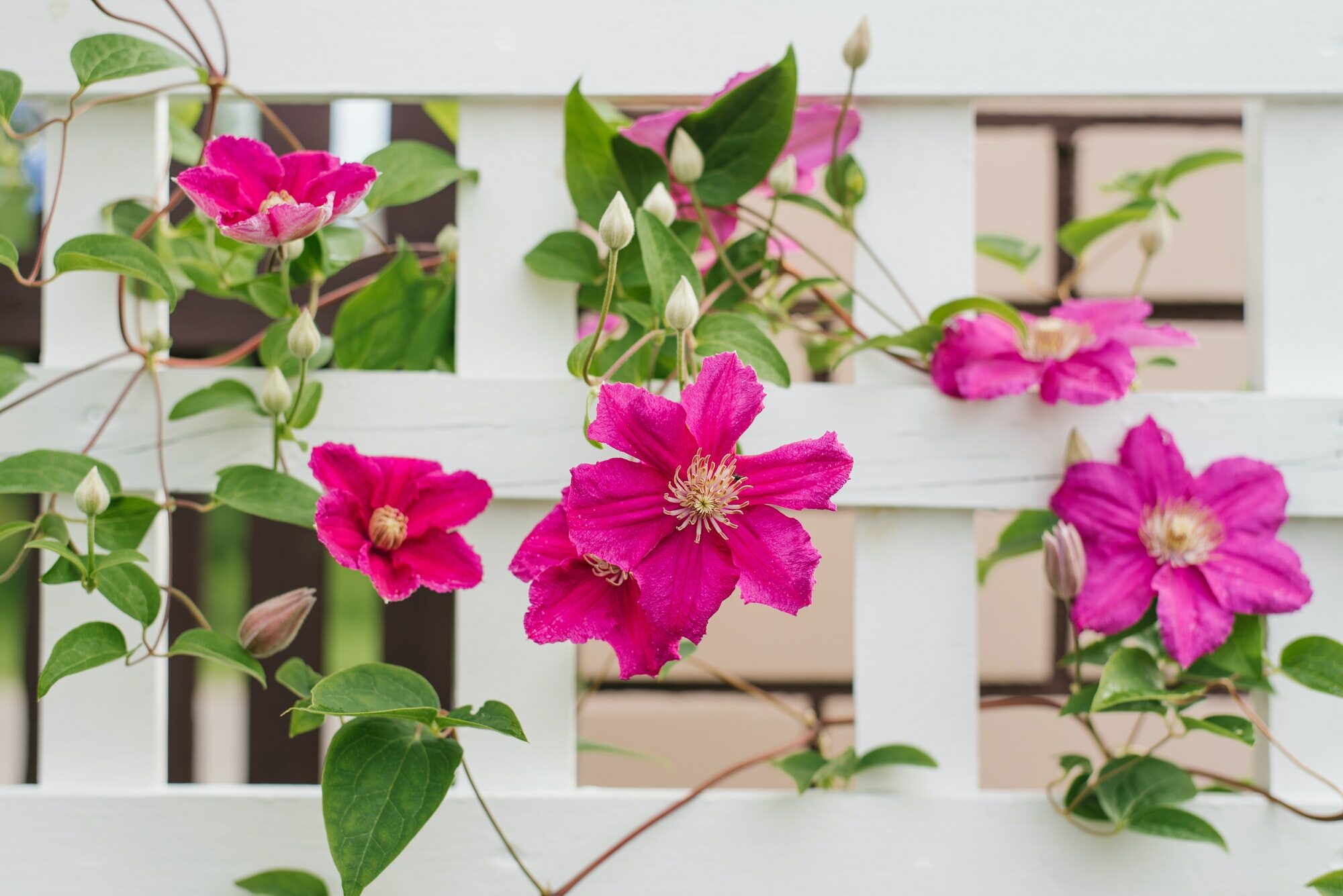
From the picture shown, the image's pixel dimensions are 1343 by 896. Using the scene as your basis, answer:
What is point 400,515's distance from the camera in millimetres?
503

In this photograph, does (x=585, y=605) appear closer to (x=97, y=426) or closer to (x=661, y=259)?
(x=661, y=259)

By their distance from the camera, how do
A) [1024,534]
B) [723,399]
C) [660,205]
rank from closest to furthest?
[723,399]
[660,205]
[1024,534]

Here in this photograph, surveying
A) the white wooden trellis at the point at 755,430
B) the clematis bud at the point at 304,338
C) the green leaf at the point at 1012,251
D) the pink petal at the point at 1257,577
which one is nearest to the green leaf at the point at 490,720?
the white wooden trellis at the point at 755,430

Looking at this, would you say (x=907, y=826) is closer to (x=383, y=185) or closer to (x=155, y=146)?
(x=383, y=185)

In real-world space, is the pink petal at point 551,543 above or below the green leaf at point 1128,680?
above

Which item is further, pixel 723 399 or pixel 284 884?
pixel 284 884

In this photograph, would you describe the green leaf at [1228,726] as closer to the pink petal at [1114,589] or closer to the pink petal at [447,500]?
the pink petal at [1114,589]

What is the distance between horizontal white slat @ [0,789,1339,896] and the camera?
593 millimetres

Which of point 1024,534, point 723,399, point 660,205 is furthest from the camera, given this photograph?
point 1024,534

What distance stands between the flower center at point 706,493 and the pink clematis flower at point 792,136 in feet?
0.76

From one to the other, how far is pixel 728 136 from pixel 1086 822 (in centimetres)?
50

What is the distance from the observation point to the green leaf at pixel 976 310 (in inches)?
21.4

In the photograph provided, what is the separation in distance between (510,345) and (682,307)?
0.67 feet

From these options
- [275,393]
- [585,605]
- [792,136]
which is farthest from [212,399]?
[792,136]
